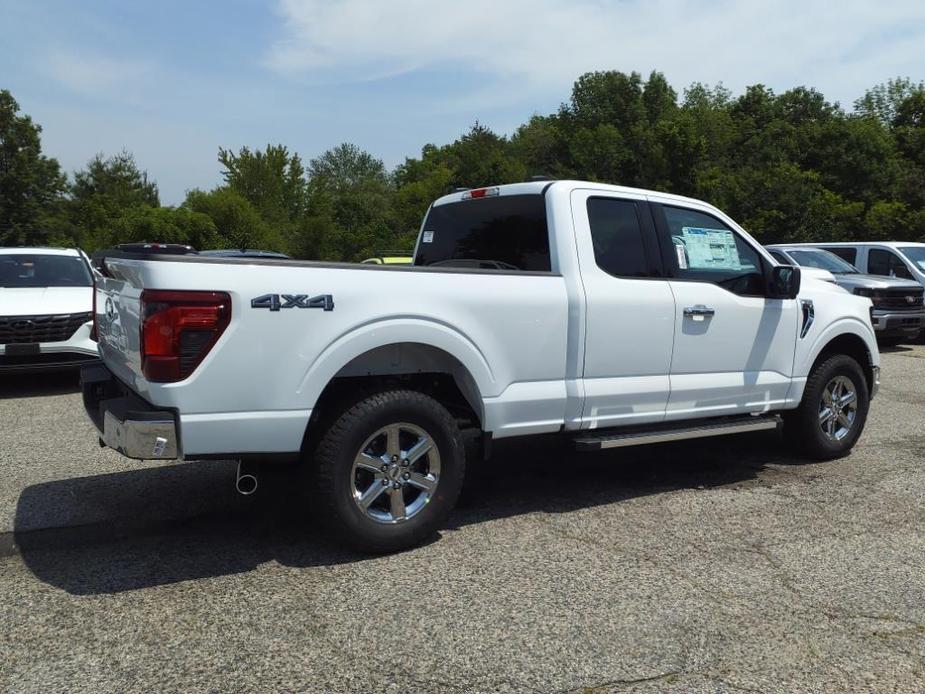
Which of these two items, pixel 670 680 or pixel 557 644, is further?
pixel 557 644

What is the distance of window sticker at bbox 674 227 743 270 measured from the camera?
5664mm

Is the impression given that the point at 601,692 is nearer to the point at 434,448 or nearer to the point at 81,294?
the point at 434,448

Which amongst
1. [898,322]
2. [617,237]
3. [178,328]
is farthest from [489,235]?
[898,322]

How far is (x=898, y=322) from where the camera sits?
1405cm

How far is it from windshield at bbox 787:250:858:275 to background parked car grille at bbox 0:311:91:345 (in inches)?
483

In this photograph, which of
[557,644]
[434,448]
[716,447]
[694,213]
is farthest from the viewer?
[716,447]

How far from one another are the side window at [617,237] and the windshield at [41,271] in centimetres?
742

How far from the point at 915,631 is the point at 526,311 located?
Result: 2368 mm

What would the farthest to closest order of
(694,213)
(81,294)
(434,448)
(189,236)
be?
(189,236) → (81,294) → (694,213) → (434,448)

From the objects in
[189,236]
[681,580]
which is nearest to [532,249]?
[681,580]

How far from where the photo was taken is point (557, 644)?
3441mm

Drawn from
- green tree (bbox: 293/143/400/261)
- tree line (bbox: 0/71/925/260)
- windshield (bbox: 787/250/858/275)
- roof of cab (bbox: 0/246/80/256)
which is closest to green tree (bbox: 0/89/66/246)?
tree line (bbox: 0/71/925/260)

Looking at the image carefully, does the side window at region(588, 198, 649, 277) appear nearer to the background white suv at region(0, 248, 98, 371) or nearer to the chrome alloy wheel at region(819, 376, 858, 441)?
the chrome alloy wheel at region(819, 376, 858, 441)

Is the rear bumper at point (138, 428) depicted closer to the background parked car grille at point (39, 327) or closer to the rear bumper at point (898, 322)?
the background parked car grille at point (39, 327)
